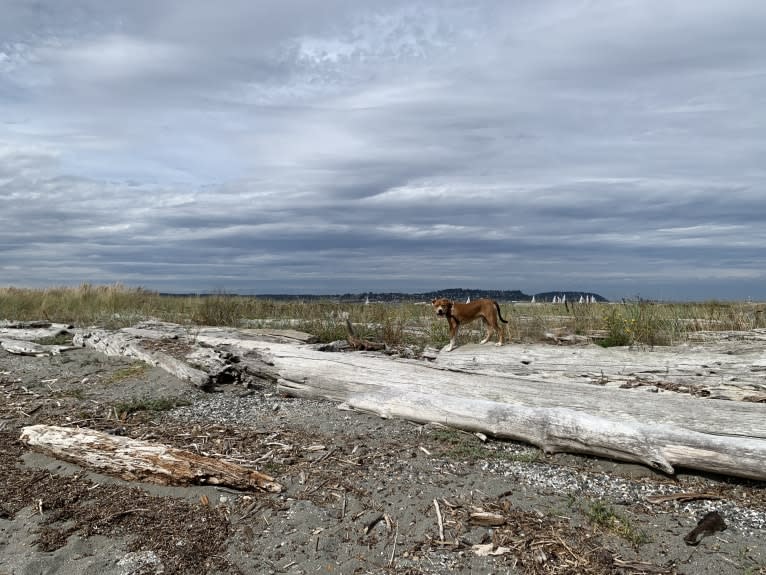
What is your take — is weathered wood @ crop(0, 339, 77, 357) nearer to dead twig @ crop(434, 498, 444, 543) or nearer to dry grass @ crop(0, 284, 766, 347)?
dry grass @ crop(0, 284, 766, 347)

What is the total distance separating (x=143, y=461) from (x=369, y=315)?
9439 mm

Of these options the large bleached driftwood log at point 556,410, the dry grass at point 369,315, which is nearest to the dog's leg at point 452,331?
the dry grass at point 369,315

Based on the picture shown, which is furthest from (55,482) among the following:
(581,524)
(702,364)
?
(702,364)

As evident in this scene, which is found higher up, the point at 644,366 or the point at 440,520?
the point at 644,366

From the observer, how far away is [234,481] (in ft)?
14.3

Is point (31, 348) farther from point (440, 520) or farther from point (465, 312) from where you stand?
point (440, 520)

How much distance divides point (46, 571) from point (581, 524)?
11.3ft

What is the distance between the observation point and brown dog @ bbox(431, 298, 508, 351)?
8.88 m

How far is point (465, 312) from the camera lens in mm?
9055

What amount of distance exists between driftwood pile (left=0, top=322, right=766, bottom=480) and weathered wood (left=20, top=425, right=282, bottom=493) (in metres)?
2.11

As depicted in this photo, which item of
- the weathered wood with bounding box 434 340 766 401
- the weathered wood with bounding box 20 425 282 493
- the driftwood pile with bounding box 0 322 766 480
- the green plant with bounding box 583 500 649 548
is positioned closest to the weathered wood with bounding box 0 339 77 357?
the driftwood pile with bounding box 0 322 766 480

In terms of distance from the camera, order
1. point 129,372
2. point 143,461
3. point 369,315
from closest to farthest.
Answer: point 143,461
point 129,372
point 369,315

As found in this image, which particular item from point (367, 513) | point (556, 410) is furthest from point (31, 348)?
point (556, 410)

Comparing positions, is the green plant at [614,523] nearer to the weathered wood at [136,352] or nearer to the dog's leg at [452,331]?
the dog's leg at [452,331]
